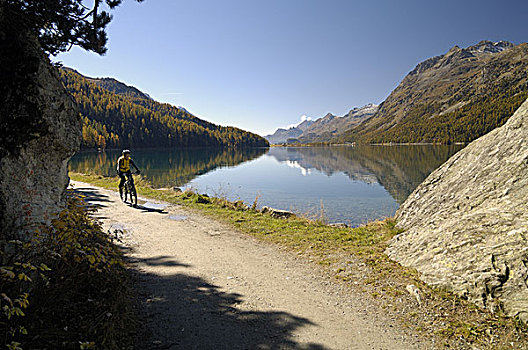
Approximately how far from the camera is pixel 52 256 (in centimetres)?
427

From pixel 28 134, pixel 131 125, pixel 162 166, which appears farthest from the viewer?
pixel 131 125

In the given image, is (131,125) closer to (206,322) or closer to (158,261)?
(158,261)

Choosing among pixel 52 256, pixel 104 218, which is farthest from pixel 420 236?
pixel 104 218

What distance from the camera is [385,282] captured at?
6195mm

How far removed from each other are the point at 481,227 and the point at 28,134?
28.1ft

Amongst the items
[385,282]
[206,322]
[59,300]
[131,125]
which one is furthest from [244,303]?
[131,125]

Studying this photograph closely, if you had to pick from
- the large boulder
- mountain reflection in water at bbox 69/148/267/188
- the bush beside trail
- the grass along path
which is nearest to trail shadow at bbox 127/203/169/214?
the grass along path

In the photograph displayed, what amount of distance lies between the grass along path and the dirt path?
1.25ft

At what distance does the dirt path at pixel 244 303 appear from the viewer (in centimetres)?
426

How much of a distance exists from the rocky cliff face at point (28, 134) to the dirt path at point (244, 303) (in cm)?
253

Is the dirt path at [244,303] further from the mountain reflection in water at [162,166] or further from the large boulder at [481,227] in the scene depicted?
the mountain reflection in water at [162,166]

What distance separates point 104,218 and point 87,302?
29.1 feet

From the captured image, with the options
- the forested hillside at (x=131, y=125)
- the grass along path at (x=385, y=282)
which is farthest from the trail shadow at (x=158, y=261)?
the forested hillside at (x=131, y=125)

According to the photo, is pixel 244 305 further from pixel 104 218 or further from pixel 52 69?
pixel 104 218
